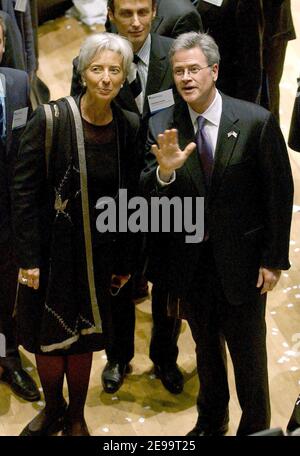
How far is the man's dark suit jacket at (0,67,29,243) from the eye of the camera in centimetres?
368

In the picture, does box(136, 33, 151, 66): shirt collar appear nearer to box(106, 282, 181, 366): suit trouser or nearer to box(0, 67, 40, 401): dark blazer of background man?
box(0, 67, 40, 401): dark blazer of background man

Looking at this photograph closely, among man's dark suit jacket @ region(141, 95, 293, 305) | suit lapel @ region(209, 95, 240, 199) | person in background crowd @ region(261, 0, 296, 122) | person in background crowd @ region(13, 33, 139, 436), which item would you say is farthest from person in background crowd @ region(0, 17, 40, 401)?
person in background crowd @ region(261, 0, 296, 122)

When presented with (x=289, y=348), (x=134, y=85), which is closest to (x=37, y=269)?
(x=134, y=85)

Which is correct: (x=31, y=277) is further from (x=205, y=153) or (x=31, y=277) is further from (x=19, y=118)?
(x=205, y=153)

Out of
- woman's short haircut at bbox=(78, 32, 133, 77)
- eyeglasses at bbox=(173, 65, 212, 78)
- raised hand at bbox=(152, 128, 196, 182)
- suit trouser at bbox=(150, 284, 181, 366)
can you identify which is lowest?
suit trouser at bbox=(150, 284, 181, 366)

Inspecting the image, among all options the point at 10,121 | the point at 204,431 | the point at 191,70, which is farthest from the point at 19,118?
the point at 204,431

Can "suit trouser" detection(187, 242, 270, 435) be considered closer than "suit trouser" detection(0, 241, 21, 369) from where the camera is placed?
Yes

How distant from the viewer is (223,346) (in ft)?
12.3

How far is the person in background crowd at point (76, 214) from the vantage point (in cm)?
333

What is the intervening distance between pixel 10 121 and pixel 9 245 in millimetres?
541

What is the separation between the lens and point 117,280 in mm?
3730

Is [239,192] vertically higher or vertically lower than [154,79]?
lower

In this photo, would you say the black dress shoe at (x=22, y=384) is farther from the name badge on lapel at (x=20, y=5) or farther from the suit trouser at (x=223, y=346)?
the name badge on lapel at (x=20, y=5)

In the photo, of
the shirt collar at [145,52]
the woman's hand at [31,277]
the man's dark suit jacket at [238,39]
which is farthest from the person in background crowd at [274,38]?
the woman's hand at [31,277]
